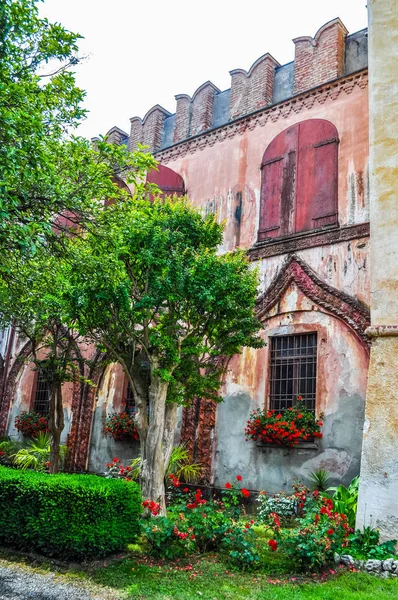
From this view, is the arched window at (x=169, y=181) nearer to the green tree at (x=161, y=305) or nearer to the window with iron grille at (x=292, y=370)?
the window with iron grille at (x=292, y=370)

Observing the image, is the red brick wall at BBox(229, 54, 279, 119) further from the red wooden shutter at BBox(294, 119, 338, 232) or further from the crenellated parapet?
the crenellated parapet

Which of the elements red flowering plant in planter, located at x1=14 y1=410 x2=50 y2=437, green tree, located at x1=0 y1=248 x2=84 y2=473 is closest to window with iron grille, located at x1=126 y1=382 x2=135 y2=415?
green tree, located at x1=0 y1=248 x2=84 y2=473

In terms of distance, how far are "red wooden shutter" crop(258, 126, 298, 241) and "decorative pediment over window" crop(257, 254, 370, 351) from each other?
1054 mm

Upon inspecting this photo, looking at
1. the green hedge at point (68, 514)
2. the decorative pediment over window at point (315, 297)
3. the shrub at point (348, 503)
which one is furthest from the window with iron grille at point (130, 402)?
the shrub at point (348, 503)

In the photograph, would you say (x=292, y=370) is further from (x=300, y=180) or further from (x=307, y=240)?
(x=300, y=180)

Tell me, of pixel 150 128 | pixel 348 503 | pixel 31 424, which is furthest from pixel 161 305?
pixel 150 128

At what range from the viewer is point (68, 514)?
6.55 m

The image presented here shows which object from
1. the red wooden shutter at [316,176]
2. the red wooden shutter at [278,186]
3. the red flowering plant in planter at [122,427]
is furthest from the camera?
the red flowering plant in planter at [122,427]

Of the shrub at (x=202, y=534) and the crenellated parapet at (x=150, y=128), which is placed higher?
the crenellated parapet at (x=150, y=128)

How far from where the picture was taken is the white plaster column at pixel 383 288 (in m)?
6.92

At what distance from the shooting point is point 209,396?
948 cm

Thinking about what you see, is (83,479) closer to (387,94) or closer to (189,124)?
(387,94)

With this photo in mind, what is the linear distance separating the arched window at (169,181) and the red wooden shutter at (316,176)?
3759mm

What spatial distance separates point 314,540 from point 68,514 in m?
3.00
